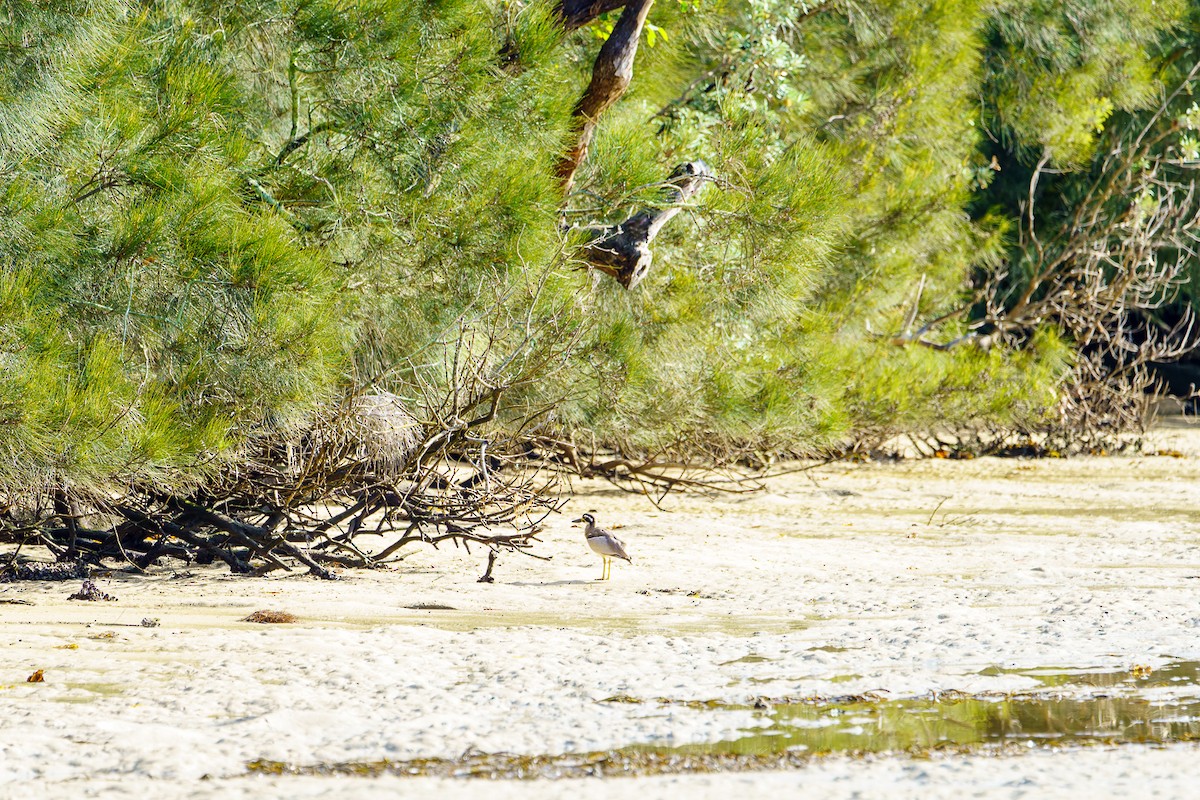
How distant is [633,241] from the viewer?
6.45m

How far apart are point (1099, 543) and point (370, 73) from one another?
4.17m

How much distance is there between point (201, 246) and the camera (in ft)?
15.4

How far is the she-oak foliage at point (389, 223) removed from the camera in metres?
4.41

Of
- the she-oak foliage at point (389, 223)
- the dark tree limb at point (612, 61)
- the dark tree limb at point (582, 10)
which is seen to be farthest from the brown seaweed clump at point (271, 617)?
the dark tree limb at point (582, 10)

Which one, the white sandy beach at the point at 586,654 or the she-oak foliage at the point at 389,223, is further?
the she-oak foliage at the point at 389,223

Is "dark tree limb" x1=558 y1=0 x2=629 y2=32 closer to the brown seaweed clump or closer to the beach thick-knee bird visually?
the beach thick-knee bird

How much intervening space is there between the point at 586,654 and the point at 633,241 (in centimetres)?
271

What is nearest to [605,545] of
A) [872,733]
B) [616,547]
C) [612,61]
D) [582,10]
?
[616,547]

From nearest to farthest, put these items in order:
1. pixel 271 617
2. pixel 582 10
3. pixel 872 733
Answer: pixel 872 733 → pixel 271 617 → pixel 582 10

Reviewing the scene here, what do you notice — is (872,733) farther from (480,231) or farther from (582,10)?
(582,10)

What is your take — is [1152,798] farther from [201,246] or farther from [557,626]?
[201,246]

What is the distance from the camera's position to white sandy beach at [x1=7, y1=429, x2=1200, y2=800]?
3.12 meters

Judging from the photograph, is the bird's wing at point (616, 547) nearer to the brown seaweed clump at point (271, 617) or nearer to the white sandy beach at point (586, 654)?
the white sandy beach at point (586, 654)

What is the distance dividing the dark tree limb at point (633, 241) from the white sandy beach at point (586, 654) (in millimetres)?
1372
